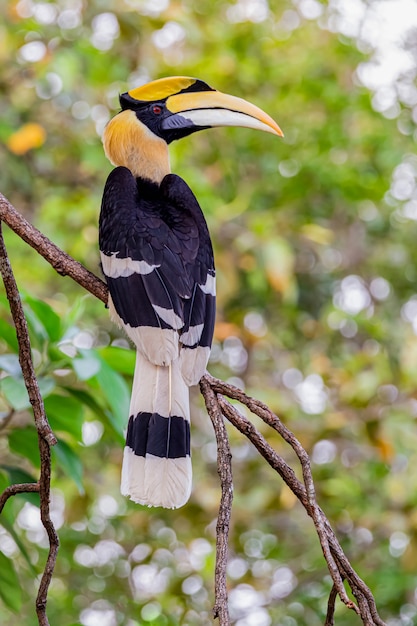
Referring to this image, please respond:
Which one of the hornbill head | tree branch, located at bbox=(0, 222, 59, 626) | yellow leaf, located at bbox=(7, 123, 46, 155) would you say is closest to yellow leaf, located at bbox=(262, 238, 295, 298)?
yellow leaf, located at bbox=(7, 123, 46, 155)

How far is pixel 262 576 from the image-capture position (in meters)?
3.29

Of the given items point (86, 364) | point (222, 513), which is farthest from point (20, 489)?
point (86, 364)

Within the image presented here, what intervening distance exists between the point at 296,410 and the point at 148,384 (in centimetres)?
159

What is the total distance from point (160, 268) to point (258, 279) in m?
1.59

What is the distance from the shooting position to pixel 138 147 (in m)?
1.92

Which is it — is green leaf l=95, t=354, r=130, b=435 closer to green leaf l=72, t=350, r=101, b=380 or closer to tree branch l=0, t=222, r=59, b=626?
green leaf l=72, t=350, r=101, b=380

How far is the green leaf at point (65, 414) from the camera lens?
1654 mm

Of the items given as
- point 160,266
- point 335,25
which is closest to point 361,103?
point 335,25

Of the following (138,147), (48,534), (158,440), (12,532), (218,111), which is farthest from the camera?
(138,147)

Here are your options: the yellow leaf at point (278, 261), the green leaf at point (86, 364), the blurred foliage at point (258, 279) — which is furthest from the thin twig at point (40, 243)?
the yellow leaf at point (278, 261)

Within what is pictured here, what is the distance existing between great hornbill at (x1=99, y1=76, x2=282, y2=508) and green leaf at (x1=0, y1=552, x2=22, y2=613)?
0.34 m

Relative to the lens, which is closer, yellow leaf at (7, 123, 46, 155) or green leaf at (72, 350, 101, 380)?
green leaf at (72, 350, 101, 380)

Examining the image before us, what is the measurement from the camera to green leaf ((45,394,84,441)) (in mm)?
1654

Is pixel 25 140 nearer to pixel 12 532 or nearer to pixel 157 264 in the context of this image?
pixel 157 264
